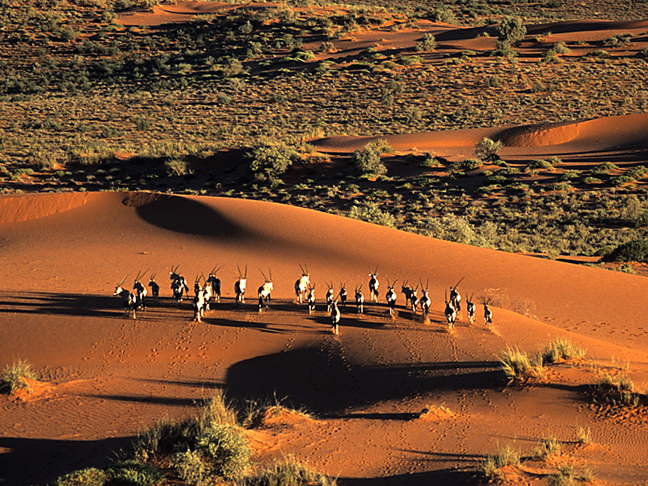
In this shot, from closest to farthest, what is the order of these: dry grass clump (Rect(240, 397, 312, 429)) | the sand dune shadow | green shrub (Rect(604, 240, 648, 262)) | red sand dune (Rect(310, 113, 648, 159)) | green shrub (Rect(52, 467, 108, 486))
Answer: green shrub (Rect(52, 467, 108, 486))
dry grass clump (Rect(240, 397, 312, 429))
the sand dune shadow
green shrub (Rect(604, 240, 648, 262))
red sand dune (Rect(310, 113, 648, 159))

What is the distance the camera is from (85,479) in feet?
25.9

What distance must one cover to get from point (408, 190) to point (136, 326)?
2793 centimetres

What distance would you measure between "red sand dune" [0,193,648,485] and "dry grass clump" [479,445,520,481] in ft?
0.94

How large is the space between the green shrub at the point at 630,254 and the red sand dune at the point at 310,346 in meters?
4.98

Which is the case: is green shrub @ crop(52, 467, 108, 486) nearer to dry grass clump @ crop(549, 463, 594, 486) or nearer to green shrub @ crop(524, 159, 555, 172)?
dry grass clump @ crop(549, 463, 594, 486)

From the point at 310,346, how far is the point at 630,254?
1777 centimetres

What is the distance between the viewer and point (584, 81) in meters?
62.9

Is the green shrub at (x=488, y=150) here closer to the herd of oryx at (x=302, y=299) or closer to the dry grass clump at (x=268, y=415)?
→ the herd of oryx at (x=302, y=299)

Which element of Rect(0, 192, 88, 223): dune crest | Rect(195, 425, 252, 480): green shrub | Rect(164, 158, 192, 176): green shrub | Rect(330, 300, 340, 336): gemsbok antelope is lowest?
Rect(195, 425, 252, 480): green shrub

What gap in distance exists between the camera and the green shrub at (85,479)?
7.83 metres

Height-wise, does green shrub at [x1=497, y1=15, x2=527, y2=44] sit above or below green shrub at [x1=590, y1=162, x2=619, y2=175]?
above

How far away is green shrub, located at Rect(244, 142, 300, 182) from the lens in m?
42.8

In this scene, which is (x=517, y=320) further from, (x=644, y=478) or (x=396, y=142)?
(x=396, y=142)

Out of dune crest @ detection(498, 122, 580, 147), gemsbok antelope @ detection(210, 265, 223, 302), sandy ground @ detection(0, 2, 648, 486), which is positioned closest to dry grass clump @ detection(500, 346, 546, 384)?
sandy ground @ detection(0, 2, 648, 486)
